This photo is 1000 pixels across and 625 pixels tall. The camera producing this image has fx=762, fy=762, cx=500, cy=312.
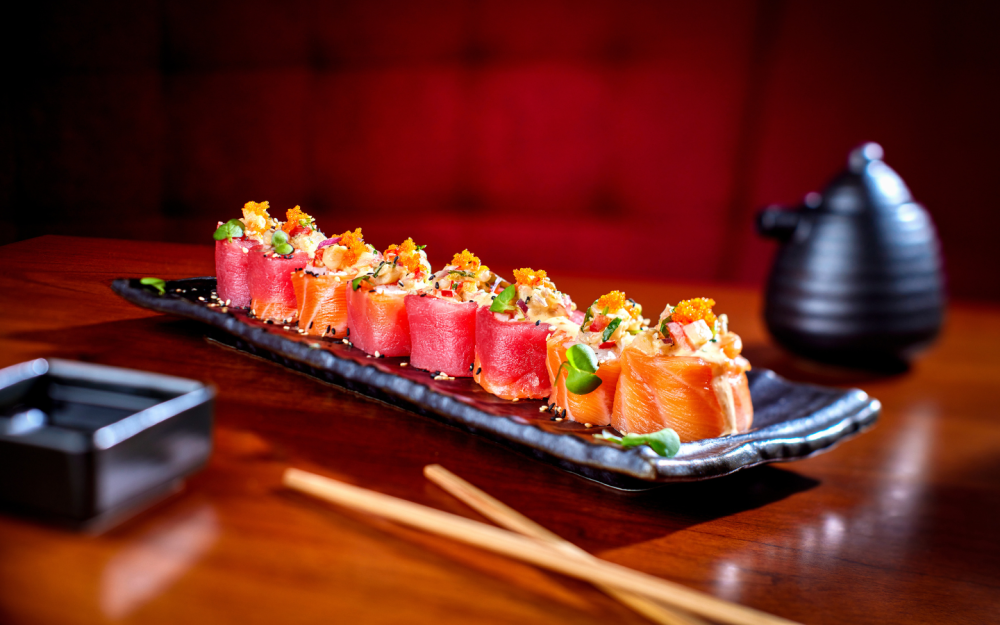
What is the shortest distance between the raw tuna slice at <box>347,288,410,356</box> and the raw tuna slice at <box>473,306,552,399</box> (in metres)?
0.21

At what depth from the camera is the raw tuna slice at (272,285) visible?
142cm

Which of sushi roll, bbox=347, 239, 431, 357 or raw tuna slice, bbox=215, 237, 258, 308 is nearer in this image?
sushi roll, bbox=347, 239, 431, 357

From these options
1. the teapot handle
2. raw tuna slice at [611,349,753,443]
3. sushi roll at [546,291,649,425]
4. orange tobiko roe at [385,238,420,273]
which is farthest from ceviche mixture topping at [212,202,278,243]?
the teapot handle

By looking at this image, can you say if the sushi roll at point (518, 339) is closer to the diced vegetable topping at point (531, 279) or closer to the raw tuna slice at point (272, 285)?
the diced vegetable topping at point (531, 279)

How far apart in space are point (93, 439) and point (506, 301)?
28.1 inches

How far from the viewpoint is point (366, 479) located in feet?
2.67

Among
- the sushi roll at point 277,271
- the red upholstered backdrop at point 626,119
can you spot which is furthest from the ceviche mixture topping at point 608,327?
the red upholstered backdrop at point 626,119

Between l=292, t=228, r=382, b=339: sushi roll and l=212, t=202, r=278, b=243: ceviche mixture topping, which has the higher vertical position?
l=212, t=202, r=278, b=243: ceviche mixture topping

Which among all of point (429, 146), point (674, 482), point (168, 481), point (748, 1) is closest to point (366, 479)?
point (168, 481)

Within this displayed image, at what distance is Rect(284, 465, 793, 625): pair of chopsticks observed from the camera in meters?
0.62

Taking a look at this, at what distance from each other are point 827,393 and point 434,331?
0.68 metres

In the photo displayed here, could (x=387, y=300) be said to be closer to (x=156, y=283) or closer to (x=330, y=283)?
(x=330, y=283)

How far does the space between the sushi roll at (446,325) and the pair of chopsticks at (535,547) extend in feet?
1.57

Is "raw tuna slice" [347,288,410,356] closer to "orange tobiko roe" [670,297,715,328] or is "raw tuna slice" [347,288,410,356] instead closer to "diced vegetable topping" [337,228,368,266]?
"diced vegetable topping" [337,228,368,266]
